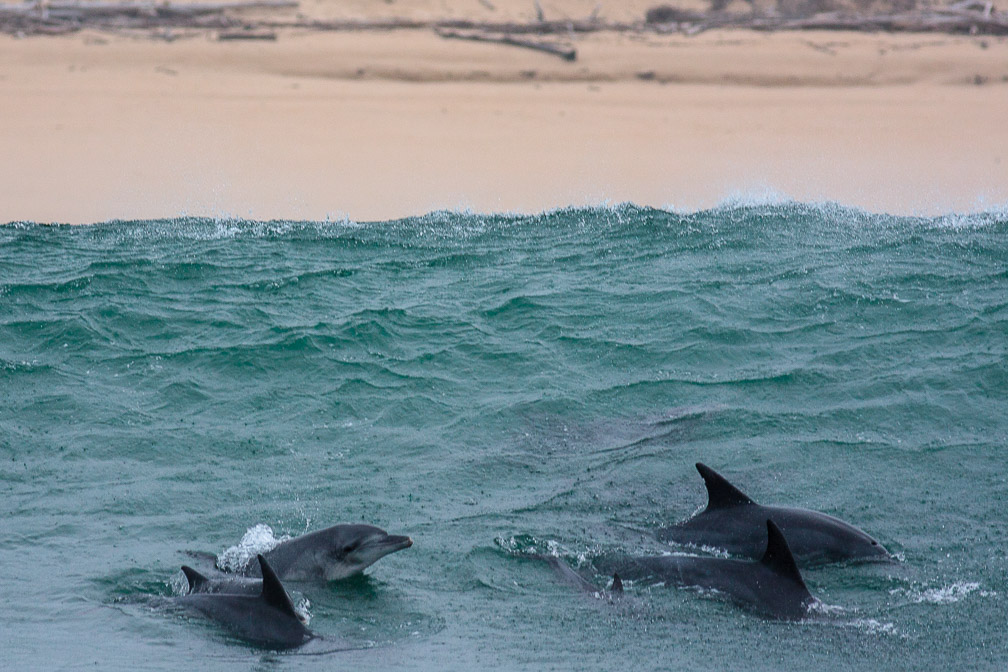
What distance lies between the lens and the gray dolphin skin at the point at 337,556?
862cm

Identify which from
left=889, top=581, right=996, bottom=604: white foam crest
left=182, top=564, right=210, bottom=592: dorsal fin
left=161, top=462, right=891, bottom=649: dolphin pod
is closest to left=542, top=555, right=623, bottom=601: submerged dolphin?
left=161, top=462, right=891, bottom=649: dolphin pod

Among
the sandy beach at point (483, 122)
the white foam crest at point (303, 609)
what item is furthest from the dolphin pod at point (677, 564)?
the sandy beach at point (483, 122)

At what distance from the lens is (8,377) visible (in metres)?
13.2

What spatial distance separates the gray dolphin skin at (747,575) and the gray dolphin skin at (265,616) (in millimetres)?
2414

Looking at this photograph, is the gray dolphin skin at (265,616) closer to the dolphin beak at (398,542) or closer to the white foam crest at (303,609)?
the white foam crest at (303,609)

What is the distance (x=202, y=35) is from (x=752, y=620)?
93.5 ft

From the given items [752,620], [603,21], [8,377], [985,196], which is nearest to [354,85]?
[603,21]

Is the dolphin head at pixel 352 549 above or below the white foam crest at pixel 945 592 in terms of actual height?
above

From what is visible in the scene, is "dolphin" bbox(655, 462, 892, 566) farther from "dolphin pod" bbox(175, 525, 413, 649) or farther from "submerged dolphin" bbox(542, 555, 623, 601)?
→ "dolphin pod" bbox(175, 525, 413, 649)

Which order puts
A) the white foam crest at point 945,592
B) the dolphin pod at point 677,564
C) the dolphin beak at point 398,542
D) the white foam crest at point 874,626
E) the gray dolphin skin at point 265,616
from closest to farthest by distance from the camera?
the gray dolphin skin at point 265,616, the dolphin pod at point 677,564, the white foam crest at point 874,626, the white foam crest at point 945,592, the dolphin beak at point 398,542

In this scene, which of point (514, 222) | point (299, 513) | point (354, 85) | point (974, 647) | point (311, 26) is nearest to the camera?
point (974, 647)

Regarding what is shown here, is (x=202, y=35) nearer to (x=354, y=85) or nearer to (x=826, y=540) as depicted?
(x=354, y=85)

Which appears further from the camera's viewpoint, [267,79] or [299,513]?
[267,79]

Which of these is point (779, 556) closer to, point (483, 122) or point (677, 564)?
point (677, 564)
